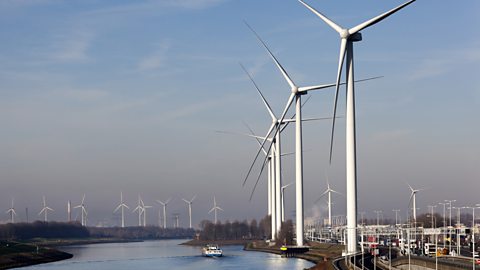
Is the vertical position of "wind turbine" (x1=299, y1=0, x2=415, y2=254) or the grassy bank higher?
"wind turbine" (x1=299, y1=0, x2=415, y2=254)

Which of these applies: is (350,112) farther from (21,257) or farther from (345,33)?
(21,257)

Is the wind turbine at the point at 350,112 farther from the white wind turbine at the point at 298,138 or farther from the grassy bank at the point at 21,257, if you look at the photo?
the grassy bank at the point at 21,257

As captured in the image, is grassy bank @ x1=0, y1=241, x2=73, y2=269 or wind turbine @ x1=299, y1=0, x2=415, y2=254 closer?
wind turbine @ x1=299, y1=0, x2=415, y2=254

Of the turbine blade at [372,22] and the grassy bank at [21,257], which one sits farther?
the grassy bank at [21,257]

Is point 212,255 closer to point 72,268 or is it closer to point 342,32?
point 72,268

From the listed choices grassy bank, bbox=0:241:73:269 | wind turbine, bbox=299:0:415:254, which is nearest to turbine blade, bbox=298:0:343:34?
wind turbine, bbox=299:0:415:254

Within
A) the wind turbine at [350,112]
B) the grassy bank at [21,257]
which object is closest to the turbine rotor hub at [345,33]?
the wind turbine at [350,112]

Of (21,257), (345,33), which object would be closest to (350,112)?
(345,33)

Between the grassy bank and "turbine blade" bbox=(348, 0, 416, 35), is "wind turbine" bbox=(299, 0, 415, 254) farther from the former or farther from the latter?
the grassy bank

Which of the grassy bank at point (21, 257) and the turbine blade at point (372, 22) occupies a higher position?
the turbine blade at point (372, 22)

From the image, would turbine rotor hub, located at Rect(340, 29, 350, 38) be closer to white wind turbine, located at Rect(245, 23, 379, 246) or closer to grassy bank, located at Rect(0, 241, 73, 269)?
white wind turbine, located at Rect(245, 23, 379, 246)

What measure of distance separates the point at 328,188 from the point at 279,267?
78.2m

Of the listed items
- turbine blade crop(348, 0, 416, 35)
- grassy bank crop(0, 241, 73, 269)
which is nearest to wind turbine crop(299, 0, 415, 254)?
turbine blade crop(348, 0, 416, 35)

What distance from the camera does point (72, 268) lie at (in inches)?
5517
